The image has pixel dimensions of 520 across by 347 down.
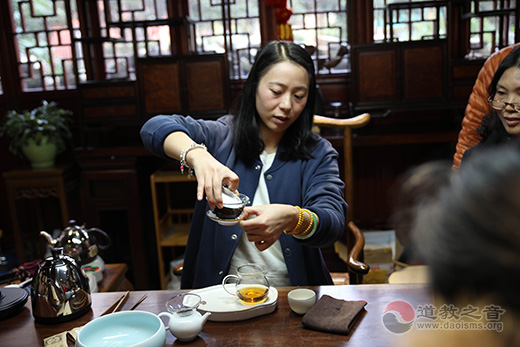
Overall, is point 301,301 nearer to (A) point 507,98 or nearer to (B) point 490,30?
(A) point 507,98

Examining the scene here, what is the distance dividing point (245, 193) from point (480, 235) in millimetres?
1368

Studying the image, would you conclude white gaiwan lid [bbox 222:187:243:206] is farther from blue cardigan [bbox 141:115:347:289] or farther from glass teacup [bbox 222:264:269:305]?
blue cardigan [bbox 141:115:347:289]

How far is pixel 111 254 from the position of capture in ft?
12.8

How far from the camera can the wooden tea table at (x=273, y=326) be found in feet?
3.88

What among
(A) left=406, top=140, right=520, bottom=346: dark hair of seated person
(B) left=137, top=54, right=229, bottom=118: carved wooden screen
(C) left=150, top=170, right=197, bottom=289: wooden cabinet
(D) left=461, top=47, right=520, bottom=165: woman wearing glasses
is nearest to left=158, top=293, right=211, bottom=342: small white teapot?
(A) left=406, top=140, right=520, bottom=346: dark hair of seated person

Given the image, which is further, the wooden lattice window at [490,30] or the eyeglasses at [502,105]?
the wooden lattice window at [490,30]

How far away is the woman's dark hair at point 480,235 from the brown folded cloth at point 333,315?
2.43 ft

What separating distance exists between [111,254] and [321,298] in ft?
9.63

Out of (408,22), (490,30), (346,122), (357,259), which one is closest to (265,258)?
(357,259)

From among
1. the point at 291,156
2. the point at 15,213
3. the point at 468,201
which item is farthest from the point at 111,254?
the point at 468,201

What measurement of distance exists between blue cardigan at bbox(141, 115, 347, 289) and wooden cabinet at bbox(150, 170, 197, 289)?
1.56 m

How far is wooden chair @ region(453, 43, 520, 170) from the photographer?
2.36 meters

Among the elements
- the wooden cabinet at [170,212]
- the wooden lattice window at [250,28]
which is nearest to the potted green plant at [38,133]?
the wooden cabinet at [170,212]

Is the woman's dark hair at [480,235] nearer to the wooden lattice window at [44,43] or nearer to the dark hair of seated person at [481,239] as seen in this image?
the dark hair of seated person at [481,239]
